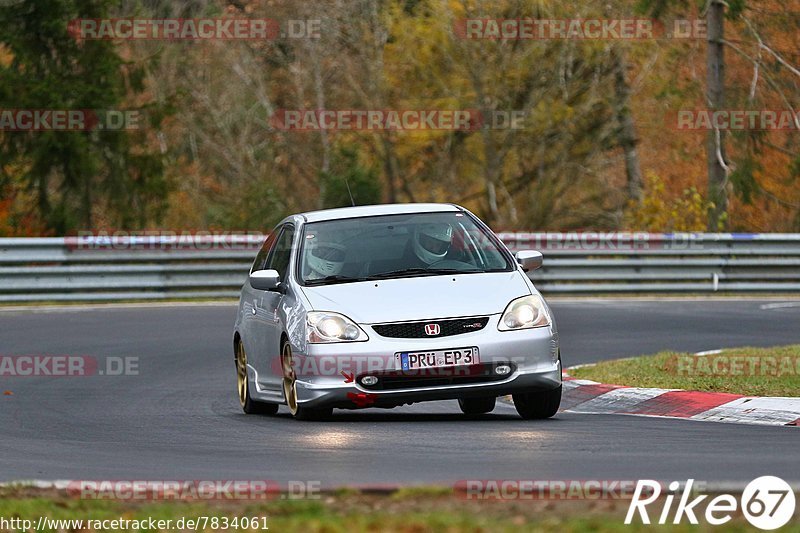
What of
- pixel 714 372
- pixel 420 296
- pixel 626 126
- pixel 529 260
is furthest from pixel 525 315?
pixel 626 126

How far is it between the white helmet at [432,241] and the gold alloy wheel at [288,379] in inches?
48.1

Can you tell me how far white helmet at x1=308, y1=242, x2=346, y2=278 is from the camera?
12016 millimetres

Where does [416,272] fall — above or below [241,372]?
above

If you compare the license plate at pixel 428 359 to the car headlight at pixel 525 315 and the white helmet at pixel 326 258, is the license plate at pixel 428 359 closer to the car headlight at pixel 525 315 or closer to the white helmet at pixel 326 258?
the car headlight at pixel 525 315

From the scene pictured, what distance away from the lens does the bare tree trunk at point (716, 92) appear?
3456 centimetres

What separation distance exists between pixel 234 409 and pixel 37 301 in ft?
40.5

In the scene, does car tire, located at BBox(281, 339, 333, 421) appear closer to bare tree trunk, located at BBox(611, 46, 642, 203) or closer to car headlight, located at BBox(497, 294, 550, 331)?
car headlight, located at BBox(497, 294, 550, 331)

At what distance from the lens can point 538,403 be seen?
1177 cm

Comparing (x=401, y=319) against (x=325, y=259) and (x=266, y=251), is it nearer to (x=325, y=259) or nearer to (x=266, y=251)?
(x=325, y=259)

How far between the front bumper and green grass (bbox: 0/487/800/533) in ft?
11.5

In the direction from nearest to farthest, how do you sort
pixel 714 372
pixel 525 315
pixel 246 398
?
pixel 525 315 < pixel 246 398 < pixel 714 372

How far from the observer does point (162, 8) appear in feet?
173

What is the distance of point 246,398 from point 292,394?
1.55 meters

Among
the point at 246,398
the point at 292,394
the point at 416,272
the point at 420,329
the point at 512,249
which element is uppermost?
the point at 416,272
